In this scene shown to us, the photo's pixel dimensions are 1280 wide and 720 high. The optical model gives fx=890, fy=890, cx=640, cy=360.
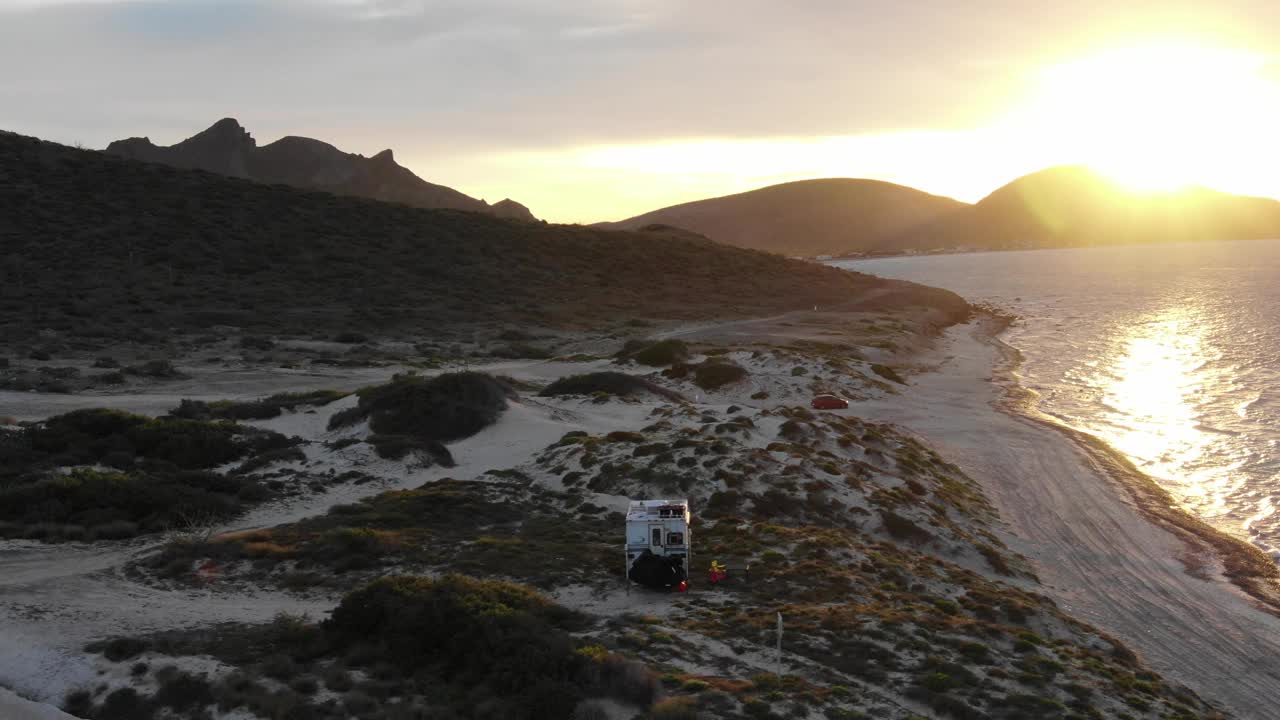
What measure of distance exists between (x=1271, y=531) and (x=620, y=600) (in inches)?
947

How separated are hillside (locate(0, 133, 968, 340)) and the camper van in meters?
46.2

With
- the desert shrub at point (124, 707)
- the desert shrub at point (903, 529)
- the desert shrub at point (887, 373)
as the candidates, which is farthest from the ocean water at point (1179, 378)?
the desert shrub at point (124, 707)

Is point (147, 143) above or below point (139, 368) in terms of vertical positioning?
above

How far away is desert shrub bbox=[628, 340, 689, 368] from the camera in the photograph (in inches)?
1982

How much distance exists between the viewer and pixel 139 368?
4444 centimetres

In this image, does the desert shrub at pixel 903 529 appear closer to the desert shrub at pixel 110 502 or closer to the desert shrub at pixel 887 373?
the desert shrub at pixel 110 502

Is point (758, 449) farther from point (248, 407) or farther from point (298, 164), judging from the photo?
point (298, 164)

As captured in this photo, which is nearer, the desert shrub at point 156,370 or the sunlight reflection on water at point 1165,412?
the sunlight reflection on water at point 1165,412

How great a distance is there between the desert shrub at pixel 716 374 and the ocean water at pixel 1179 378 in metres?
17.1

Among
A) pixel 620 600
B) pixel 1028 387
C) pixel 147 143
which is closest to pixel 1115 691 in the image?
pixel 620 600

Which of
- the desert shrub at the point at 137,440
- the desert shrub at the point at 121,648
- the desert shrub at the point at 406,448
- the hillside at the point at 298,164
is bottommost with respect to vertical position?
the desert shrub at the point at 121,648

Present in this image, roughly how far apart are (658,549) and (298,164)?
147889mm

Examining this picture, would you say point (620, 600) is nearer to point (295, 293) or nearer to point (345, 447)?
point (345, 447)

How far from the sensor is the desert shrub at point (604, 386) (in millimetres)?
40875
